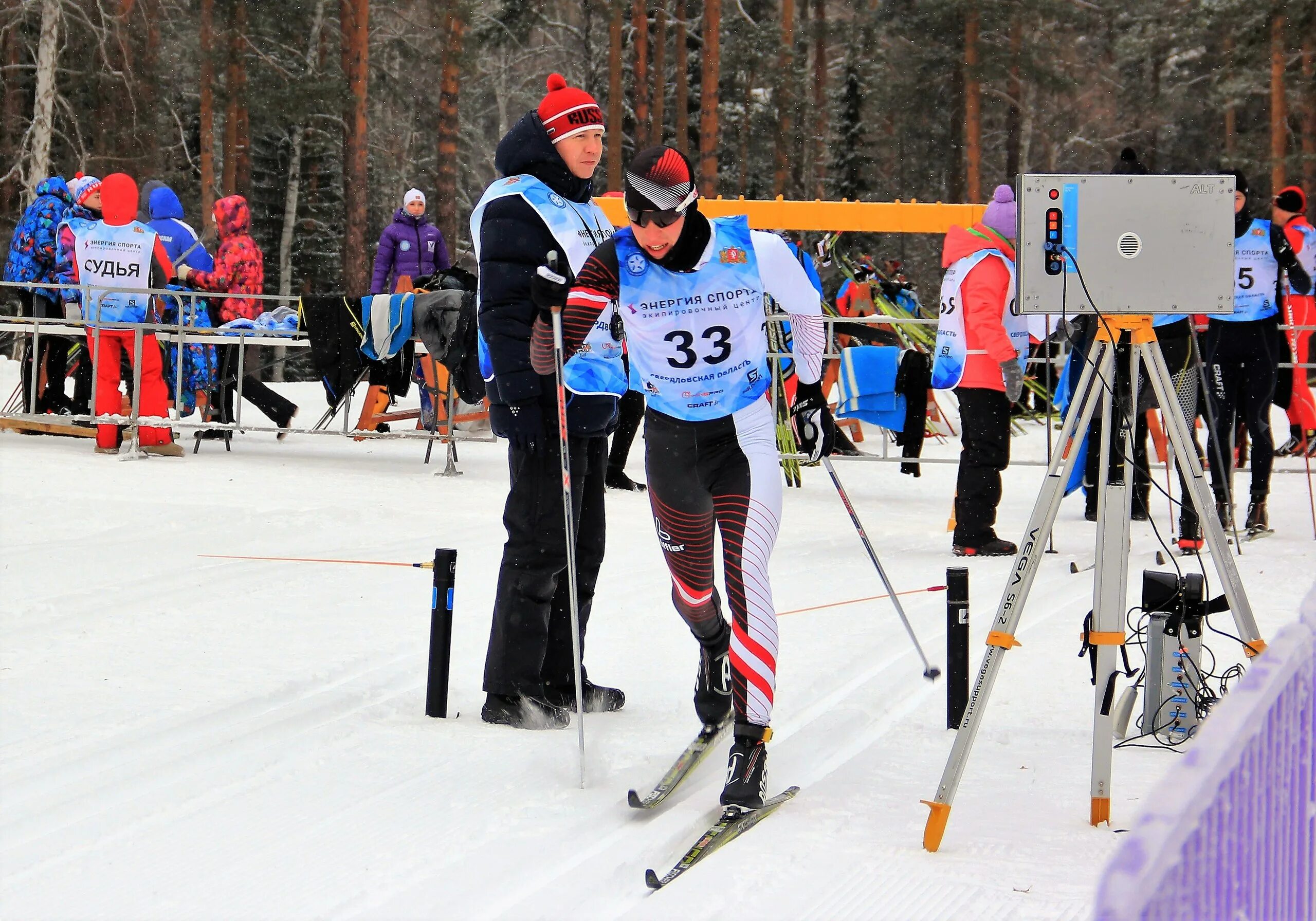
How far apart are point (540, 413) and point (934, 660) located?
2.13 m

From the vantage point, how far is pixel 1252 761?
1794 mm

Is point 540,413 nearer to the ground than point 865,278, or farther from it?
nearer to the ground

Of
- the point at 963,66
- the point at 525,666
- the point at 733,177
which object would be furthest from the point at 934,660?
the point at 733,177

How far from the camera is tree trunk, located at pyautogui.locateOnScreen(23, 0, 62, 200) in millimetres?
21672

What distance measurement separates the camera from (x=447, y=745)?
4.66m

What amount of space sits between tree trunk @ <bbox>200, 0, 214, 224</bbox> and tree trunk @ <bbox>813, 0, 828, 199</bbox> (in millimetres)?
12534

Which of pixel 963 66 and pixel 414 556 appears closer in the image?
pixel 414 556

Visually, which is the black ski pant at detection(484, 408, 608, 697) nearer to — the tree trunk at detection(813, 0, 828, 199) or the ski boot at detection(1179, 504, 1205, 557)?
the ski boot at detection(1179, 504, 1205, 557)

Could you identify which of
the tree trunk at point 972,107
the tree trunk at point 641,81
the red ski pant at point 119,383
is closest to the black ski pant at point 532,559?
the red ski pant at point 119,383

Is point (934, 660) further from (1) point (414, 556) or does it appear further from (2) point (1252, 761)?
(2) point (1252, 761)

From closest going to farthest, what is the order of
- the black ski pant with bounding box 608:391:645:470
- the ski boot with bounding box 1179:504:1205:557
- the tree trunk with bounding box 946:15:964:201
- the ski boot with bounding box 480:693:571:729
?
the ski boot with bounding box 480:693:571:729
the ski boot with bounding box 1179:504:1205:557
the black ski pant with bounding box 608:391:645:470
the tree trunk with bounding box 946:15:964:201

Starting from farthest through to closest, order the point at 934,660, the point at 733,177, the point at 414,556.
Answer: the point at 733,177 < the point at 414,556 < the point at 934,660

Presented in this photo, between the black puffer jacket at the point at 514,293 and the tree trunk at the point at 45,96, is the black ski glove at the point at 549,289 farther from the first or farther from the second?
the tree trunk at the point at 45,96

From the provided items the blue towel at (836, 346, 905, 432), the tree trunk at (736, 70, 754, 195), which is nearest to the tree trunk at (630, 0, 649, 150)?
the tree trunk at (736, 70, 754, 195)
